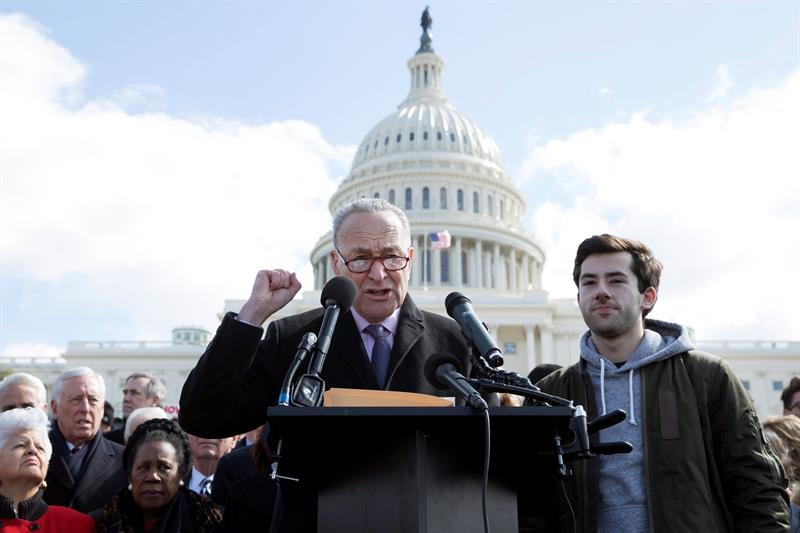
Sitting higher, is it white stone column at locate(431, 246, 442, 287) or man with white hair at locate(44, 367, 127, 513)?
white stone column at locate(431, 246, 442, 287)

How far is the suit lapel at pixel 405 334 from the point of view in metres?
3.66

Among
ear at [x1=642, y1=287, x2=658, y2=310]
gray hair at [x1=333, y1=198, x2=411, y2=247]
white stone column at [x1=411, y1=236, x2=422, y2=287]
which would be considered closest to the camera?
gray hair at [x1=333, y1=198, x2=411, y2=247]

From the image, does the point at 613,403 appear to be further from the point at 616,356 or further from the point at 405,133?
the point at 405,133

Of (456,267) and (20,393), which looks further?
(456,267)

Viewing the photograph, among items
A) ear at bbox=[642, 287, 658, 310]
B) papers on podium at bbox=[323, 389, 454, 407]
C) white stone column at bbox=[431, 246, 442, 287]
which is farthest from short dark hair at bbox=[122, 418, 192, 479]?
white stone column at bbox=[431, 246, 442, 287]

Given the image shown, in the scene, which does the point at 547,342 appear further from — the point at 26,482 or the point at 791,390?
the point at 26,482

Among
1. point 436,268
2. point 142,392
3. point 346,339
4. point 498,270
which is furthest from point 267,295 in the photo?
point 498,270

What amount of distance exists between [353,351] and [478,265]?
73295mm

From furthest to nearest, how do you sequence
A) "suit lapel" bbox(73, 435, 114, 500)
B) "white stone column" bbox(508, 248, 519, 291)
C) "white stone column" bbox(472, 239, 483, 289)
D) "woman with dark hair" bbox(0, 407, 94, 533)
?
"white stone column" bbox(508, 248, 519, 291) < "white stone column" bbox(472, 239, 483, 289) < "suit lapel" bbox(73, 435, 114, 500) < "woman with dark hair" bbox(0, 407, 94, 533)

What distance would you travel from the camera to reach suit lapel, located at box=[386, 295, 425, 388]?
3658 mm

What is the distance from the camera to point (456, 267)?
75438mm

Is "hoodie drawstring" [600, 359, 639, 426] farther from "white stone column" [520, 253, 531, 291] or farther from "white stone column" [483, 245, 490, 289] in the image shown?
"white stone column" [520, 253, 531, 291]

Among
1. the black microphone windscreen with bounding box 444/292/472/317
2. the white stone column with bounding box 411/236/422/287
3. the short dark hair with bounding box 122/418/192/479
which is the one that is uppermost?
the white stone column with bounding box 411/236/422/287

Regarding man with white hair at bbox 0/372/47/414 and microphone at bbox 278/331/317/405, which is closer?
microphone at bbox 278/331/317/405
